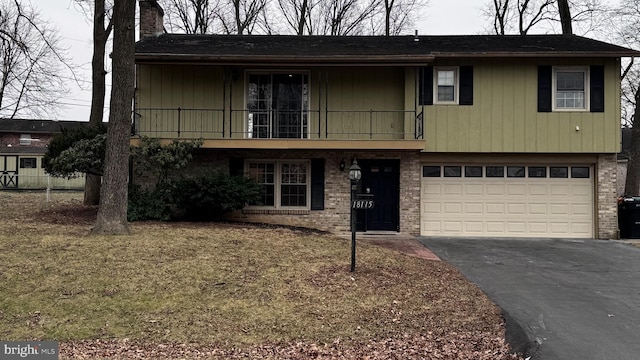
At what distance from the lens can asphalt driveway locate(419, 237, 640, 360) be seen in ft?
16.2

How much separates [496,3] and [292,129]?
60.2 ft

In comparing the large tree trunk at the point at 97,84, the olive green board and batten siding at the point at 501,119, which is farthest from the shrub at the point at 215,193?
the olive green board and batten siding at the point at 501,119

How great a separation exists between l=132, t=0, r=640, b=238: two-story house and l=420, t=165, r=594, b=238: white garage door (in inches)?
1.2

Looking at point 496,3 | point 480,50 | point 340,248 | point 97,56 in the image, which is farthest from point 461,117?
point 496,3

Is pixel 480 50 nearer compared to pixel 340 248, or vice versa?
pixel 340 248

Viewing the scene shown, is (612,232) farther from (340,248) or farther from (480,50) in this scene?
(340,248)

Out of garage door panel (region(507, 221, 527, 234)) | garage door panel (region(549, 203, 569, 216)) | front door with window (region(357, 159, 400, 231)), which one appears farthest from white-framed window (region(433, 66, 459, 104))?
garage door panel (region(549, 203, 569, 216))

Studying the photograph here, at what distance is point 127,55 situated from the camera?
9.41m

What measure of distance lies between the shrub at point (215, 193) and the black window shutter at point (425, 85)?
5345mm

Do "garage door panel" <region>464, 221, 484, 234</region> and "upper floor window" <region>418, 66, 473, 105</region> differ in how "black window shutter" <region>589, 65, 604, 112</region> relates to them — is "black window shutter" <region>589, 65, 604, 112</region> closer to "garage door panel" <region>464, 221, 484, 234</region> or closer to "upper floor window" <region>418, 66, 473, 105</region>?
"upper floor window" <region>418, 66, 473, 105</region>

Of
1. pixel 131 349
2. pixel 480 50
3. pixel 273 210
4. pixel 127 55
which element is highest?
pixel 480 50

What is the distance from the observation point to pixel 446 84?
42.6 ft

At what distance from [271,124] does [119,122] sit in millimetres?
4891

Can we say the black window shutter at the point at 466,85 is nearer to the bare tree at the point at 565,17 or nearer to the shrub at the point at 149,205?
the shrub at the point at 149,205
